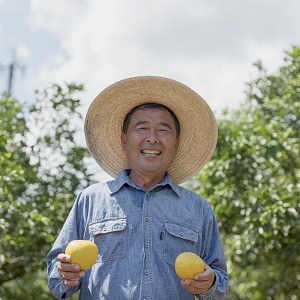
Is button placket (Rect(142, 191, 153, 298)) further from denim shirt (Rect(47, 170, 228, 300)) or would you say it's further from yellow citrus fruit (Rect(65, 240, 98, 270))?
yellow citrus fruit (Rect(65, 240, 98, 270))

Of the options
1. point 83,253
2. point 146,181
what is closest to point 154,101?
point 146,181

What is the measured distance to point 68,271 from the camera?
7.84 ft

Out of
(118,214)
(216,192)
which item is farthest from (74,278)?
(216,192)

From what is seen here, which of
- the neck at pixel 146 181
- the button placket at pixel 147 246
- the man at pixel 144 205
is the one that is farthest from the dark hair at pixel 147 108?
the button placket at pixel 147 246

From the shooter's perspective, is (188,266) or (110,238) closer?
(188,266)

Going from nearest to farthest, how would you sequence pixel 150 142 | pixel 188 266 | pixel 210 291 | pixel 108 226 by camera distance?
pixel 188 266
pixel 210 291
pixel 108 226
pixel 150 142

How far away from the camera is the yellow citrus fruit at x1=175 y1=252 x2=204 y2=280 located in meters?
2.35

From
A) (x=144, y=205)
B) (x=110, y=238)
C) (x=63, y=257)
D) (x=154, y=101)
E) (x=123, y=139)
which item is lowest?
(x=63, y=257)

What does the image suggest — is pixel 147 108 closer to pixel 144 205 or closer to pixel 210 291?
pixel 144 205

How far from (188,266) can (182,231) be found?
0.28 metres

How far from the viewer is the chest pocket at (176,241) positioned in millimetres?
2564

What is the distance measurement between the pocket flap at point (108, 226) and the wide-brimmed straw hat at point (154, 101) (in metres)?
0.47

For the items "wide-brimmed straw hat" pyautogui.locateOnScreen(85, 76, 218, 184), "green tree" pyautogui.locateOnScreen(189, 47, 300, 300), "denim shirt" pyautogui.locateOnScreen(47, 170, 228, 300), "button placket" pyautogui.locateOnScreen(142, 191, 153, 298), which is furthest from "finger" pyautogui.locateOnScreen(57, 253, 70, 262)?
A: "green tree" pyautogui.locateOnScreen(189, 47, 300, 300)

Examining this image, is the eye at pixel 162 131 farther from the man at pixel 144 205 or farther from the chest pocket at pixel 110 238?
the chest pocket at pixel 110 238
